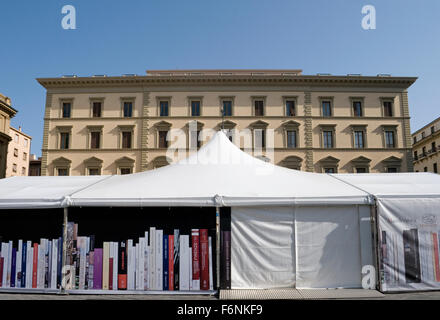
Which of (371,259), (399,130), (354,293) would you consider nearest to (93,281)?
(354,293)

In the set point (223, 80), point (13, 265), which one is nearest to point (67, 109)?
point (223, 80)

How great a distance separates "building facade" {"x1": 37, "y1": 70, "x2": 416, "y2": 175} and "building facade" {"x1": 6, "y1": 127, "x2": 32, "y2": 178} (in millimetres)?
27712

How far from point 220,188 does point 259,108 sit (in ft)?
87.8

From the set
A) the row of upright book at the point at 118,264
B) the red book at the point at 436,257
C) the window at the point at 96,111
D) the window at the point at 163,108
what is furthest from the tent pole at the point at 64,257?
the window at the point at 96,111

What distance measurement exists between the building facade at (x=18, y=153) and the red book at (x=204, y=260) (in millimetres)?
55908

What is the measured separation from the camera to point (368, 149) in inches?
1240

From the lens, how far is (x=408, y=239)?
630cm

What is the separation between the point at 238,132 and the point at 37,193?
25987 mm

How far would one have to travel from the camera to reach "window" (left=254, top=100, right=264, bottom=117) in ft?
106

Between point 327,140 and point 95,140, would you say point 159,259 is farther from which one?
point 327,140

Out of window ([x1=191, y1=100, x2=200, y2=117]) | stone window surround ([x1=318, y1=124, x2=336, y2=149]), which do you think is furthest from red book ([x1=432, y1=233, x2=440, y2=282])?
window ([x1=191, y1=100, x2=200, y2=117])
